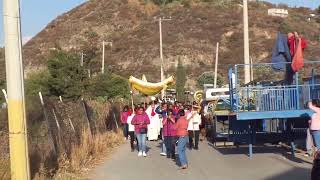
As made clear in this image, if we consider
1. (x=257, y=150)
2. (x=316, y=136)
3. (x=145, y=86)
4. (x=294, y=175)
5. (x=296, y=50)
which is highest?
(x=296, y=50)

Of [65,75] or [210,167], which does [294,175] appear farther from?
[65,75]

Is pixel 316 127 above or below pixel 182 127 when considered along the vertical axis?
Answer: above

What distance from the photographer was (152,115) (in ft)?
81.2

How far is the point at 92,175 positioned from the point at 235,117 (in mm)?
5080

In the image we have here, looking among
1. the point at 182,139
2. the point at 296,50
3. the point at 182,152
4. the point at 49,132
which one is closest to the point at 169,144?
the point at 182,139

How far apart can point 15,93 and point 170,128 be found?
9.04 meters

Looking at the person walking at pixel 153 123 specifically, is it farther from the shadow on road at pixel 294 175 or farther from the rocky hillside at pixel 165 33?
the rocky hillside at pixel 165 33

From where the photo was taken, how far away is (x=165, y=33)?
99.8 metres

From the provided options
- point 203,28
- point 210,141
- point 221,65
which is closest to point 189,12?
point 203,28

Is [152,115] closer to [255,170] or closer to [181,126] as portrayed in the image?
[181,126]

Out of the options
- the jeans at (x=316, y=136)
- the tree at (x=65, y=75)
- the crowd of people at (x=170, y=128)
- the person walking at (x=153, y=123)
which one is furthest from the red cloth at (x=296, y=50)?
the tree at (x=65, y=75)

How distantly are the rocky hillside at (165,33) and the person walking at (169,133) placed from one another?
5523cm

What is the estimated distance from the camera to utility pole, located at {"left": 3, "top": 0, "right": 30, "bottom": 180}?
932cm

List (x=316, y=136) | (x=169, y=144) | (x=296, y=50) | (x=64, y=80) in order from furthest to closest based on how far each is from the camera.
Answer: (x=64, y=80) < (x=169, y=144) < (x=296, y=50) < (x=316, y=136)
